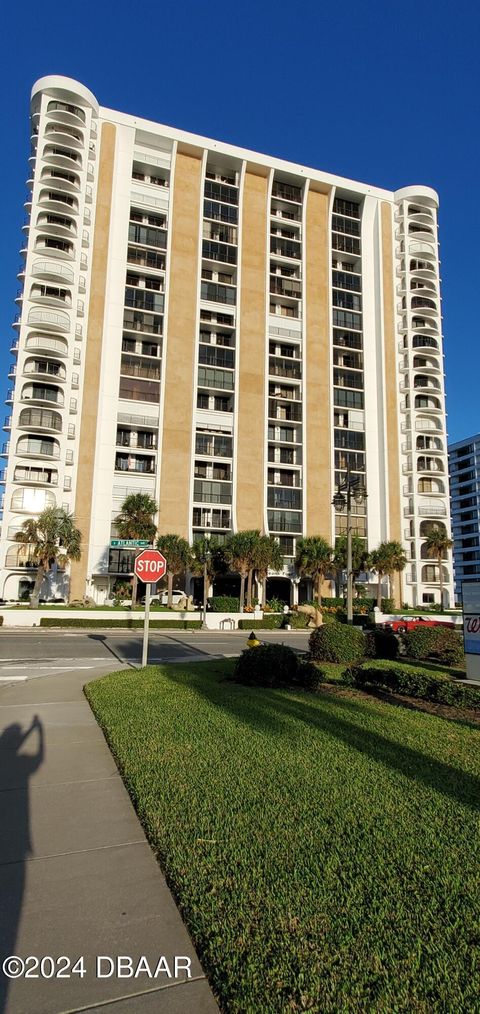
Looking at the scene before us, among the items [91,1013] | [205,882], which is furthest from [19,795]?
[91,1013]

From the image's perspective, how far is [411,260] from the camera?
70938 mm

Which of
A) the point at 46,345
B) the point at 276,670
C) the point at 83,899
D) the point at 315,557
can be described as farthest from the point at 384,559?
the point at 83,899

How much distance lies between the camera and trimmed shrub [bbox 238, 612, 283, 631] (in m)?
40.7

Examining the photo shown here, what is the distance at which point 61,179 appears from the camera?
5516 cm

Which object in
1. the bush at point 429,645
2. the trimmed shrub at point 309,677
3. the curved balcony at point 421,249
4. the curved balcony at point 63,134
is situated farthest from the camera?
the curved balcony at point 421,249

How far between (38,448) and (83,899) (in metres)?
51.2

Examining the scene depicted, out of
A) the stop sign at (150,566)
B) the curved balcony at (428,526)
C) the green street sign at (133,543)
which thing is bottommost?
the stop sign at (150,566)

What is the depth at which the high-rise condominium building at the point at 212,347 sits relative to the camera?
52.5 m

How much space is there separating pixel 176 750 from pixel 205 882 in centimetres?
298

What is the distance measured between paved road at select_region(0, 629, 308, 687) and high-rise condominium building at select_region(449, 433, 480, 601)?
97689mm

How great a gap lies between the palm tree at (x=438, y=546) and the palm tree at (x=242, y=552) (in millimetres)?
23951

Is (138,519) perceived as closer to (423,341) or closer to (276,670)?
(276,670)

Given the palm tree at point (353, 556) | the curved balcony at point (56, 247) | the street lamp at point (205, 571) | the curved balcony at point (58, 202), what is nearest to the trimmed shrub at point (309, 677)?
the street lamp at point (205, 571)

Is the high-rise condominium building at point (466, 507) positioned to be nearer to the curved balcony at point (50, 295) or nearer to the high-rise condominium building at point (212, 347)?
the high-rise condominium building at point (212, 347)
